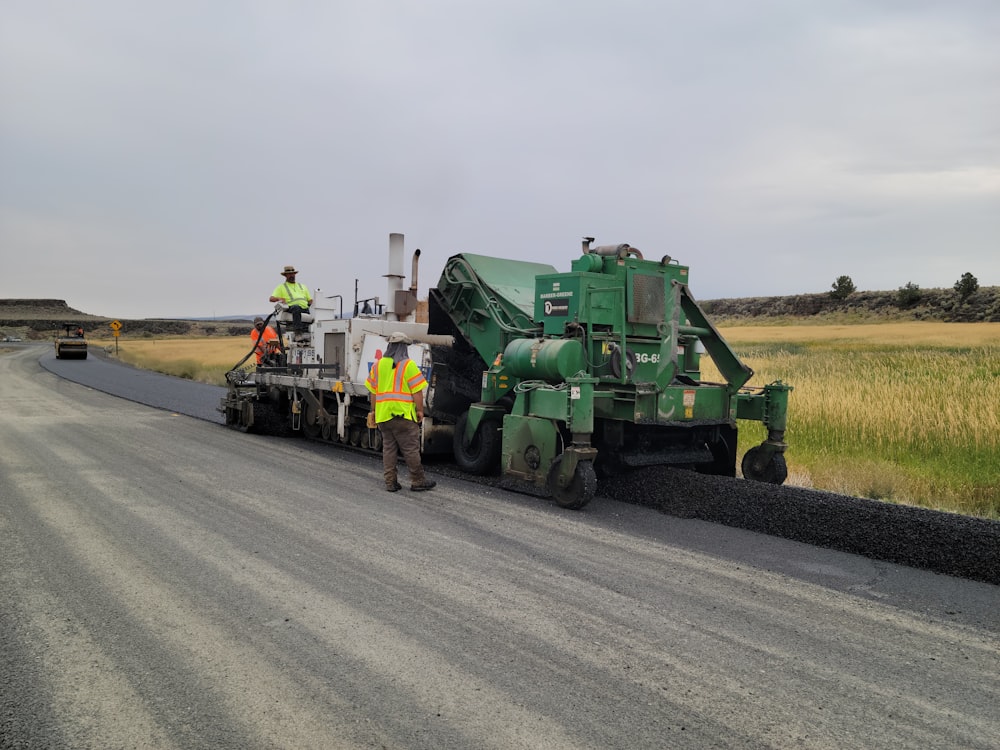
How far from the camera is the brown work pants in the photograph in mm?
8656

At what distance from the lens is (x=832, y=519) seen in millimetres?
6676

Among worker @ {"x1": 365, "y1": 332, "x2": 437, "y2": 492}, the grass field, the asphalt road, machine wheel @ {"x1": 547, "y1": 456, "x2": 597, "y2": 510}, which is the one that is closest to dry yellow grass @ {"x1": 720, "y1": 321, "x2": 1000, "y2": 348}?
the grass field

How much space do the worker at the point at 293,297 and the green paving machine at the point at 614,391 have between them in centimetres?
488

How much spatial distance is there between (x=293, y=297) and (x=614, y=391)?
709cm

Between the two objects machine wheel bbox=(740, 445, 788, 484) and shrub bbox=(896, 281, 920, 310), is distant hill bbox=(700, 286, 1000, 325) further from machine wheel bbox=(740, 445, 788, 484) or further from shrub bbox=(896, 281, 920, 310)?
machine wheel bbox=(740, 445, 788, 484)

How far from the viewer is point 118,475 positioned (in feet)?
29.6

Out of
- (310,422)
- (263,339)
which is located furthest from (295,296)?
(310,422)

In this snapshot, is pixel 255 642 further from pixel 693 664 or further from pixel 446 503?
pixel 446 503

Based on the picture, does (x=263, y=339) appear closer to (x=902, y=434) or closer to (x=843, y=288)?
(x=902, y=434)

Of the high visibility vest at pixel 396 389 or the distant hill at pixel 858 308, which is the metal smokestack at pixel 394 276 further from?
the distant hill at pixel 858 308

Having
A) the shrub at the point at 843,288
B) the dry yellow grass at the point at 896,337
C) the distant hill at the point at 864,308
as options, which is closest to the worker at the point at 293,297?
the dry yellow grass at the point at 896,337

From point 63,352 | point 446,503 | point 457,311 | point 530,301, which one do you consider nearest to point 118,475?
point 446,503

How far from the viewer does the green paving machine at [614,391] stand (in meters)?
8.01

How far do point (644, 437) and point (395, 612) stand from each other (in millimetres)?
4478
